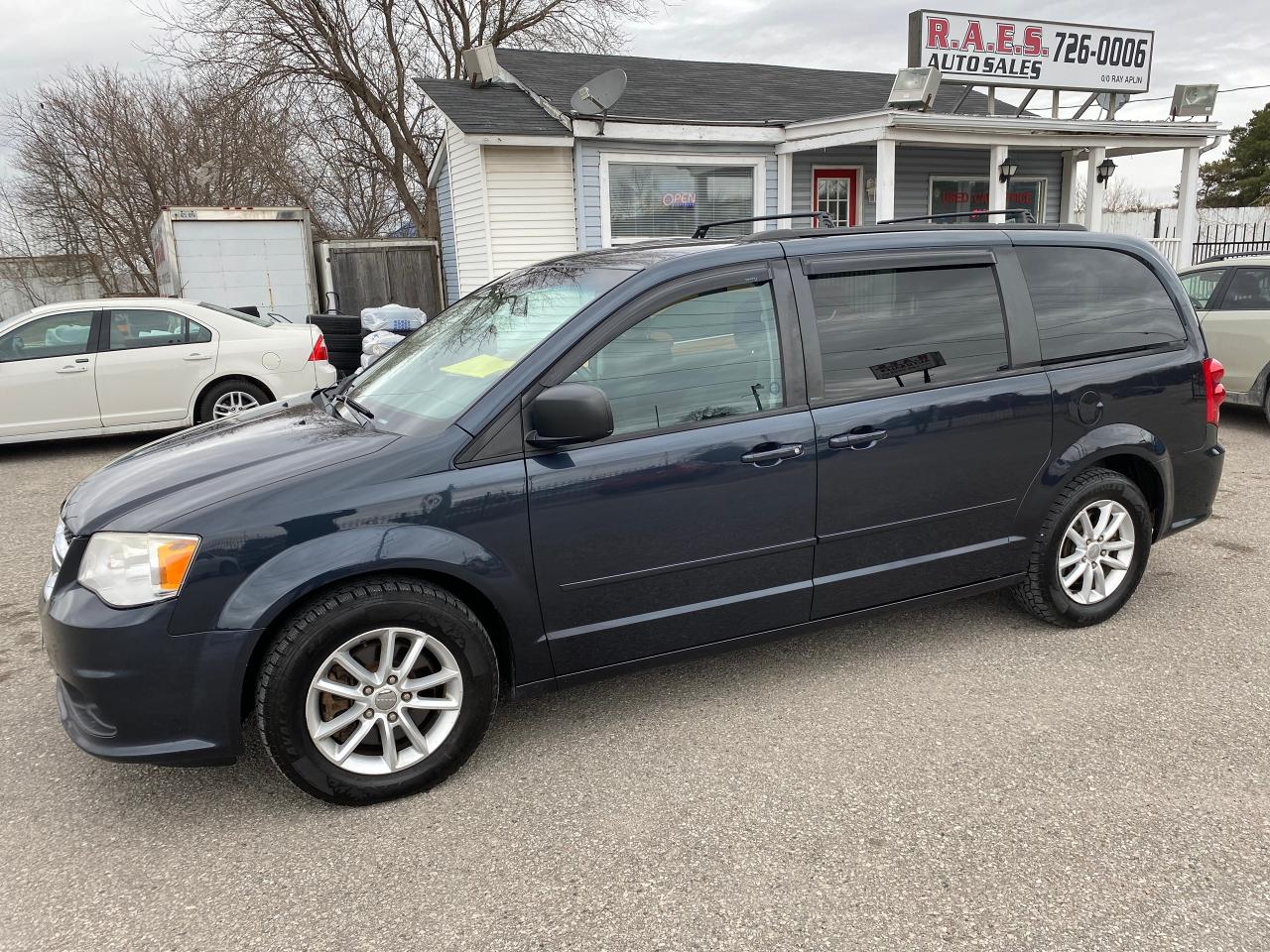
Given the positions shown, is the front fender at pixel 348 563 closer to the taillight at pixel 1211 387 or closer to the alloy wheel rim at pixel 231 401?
the taillight at pixel 1211 387

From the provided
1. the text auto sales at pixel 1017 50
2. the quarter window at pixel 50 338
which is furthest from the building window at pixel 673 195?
the quarter window at pixel 50 338

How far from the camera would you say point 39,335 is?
816 centimetres

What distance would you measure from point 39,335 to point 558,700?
7248 mm

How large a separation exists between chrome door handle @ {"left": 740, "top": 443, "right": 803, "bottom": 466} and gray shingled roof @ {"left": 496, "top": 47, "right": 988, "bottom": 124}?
994 centimetres

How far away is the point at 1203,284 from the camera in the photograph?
8.68 m

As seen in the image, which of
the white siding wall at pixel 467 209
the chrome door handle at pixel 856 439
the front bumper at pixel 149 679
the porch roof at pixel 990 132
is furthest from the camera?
the white siding wall at pixel 467 209

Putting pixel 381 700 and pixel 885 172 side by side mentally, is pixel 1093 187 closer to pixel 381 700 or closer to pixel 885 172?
pixel 885 172

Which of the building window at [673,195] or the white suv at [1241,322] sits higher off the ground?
the building window at [673,195]

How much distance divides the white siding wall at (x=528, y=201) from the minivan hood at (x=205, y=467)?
934 cm

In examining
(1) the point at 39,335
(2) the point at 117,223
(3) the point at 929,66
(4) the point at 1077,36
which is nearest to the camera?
(1) the point at 39,335

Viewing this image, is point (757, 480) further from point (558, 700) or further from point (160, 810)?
point (160, 810)

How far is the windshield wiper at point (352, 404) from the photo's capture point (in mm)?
3300

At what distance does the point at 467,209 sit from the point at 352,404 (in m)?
10.2

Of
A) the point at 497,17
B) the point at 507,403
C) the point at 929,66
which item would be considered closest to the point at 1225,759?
the point at 507,403
